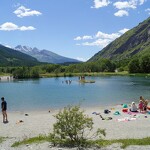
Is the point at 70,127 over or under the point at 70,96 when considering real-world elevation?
over

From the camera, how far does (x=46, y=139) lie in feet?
72.2

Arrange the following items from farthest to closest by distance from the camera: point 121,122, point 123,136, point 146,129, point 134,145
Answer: point 121,122
point 146,129
point 123,136
point 134,145

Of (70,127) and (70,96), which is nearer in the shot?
(70,127)

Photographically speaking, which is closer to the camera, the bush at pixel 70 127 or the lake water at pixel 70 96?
the bush at pixel 70 127

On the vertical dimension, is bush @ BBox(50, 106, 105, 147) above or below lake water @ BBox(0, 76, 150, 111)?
above

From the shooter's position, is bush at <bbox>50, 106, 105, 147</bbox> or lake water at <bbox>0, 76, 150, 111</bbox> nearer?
bush at <bbox>50, 106, 105, 147</bbox>

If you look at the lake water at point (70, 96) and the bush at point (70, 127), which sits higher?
the bush at point (70, 127)

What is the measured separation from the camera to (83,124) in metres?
20.1

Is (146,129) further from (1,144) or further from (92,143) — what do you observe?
(1,144)

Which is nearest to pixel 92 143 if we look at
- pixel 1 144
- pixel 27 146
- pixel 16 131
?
pixel 27 146

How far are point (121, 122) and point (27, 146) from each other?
1536 cm

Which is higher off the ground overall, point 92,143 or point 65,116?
point 65,116

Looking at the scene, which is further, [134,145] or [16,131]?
[16,131]

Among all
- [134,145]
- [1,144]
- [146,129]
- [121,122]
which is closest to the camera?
[134,145]
